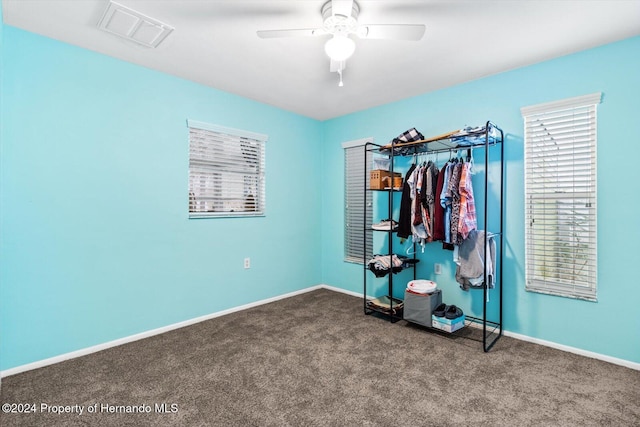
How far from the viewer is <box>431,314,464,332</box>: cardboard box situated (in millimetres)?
2760

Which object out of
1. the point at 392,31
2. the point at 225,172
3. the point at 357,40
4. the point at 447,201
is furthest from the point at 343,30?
the point at 225,172

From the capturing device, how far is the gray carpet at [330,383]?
178 cm

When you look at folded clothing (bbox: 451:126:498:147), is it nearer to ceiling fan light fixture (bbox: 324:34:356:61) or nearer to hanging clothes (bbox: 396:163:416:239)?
hanging clothes (bbox: 396:163:416:239)

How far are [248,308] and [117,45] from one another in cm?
283

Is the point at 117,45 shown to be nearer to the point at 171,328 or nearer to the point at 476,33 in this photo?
the point at 171,328

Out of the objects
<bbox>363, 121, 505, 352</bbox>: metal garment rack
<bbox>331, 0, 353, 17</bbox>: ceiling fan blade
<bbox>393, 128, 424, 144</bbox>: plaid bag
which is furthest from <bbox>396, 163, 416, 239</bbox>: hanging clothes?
<bbox>331, 0, 353, 17</bbox>: ceiling fan blade

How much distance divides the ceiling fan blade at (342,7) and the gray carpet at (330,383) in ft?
7.69

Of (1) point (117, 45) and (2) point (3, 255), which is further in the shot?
(1) point (117, 45)

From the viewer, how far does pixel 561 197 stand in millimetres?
2572

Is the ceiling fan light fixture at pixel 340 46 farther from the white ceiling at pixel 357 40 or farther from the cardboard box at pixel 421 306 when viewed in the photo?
the cardboard box at pixel 421 306

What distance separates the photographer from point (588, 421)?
1738mm

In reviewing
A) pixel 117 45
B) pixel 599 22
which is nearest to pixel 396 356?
pixel 599 22

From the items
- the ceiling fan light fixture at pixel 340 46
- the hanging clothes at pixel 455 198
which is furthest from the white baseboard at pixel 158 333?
the ceiling fan light fixture at pixel 340 46

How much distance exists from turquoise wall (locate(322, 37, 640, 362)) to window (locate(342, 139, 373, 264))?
33.2 inches
